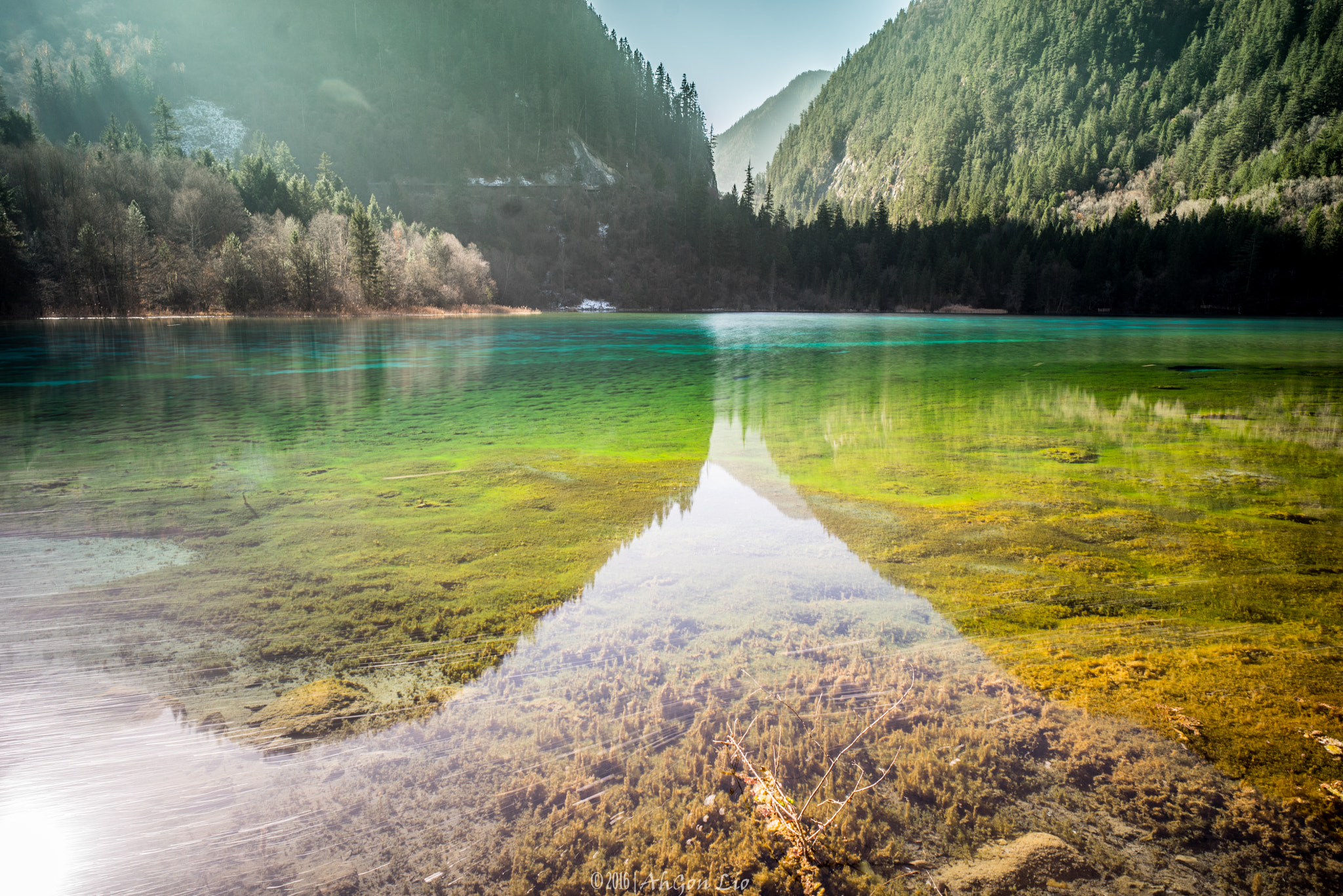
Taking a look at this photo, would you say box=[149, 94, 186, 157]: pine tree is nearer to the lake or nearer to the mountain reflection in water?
the lake

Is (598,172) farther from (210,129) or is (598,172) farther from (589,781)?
(589,781)

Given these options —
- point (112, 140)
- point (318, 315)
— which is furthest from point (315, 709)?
point (112, 140)

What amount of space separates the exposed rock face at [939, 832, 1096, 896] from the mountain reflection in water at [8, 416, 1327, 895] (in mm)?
45

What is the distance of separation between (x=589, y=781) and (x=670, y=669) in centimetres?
91

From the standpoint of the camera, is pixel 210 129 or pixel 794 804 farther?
pixel 210 129

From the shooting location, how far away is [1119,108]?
14812 centimetres

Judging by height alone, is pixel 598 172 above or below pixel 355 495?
above

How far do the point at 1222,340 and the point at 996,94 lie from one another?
182507 millimetres

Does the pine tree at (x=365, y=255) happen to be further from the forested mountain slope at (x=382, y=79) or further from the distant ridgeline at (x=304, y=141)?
the forested mountain slope at (x=382, y=79)

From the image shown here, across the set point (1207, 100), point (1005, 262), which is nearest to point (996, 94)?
point (1207, 100)

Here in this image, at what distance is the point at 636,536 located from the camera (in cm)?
563

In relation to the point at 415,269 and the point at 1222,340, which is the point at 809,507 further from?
the point at 415,269

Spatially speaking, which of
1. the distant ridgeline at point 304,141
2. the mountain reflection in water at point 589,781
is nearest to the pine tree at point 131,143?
the distant ridgeline at point 304,141

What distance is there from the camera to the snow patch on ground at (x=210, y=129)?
402ft
